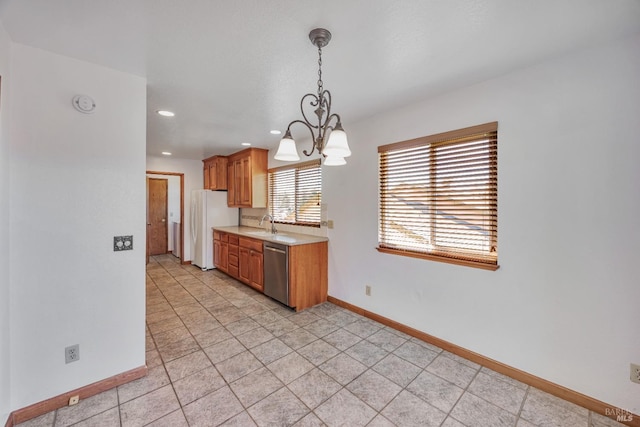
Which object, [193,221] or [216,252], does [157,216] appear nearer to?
[193,221]

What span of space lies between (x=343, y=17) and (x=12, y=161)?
218cm

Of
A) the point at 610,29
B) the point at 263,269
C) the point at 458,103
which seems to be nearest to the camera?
the point at 610,29

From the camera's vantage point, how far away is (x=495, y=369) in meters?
2.14

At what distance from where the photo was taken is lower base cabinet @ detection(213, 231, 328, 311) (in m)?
3.31

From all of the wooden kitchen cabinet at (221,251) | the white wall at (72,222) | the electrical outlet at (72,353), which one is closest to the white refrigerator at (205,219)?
the wooden kitchen cabinet at (221,251)

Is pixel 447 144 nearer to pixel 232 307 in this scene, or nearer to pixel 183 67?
pixel 183 67

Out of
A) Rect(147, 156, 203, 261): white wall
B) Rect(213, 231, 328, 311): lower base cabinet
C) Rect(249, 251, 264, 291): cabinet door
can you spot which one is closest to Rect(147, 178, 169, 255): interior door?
Rect(147, 156, 203, 261): white wall

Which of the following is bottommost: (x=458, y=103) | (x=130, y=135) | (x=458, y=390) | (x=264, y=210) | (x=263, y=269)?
(x=458, y=390)

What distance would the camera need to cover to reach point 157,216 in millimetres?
6773

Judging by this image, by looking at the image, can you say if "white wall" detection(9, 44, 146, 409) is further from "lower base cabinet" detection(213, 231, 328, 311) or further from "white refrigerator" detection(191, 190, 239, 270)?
"white refrigerator" detection(191, 190, 239, 270)

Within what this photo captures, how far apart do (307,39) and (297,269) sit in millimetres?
2479

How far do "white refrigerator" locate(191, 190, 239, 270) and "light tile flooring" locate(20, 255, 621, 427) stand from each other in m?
2.27

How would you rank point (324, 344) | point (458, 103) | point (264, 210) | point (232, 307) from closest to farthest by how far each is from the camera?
1. point (458, 103)
2. point (324, 344)
3. point (232, 307)
4. point (264, 210)

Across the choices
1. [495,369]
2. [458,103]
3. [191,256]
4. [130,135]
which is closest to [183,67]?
[130,135]
